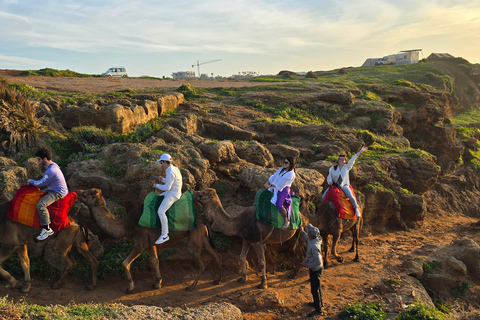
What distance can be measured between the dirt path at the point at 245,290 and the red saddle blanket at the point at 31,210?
149 centimetres

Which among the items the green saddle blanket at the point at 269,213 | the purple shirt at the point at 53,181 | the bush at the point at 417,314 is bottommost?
the bush at the point at 417,314

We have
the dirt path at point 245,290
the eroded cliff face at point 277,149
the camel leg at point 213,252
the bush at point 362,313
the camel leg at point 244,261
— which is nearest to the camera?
the bush at point 362,313

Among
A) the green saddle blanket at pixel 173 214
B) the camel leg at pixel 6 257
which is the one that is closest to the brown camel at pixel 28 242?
the camel leg at pixel 6 257

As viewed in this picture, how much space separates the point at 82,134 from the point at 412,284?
11.0 meters

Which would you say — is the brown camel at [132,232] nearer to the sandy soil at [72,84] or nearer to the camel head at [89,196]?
the camel head at [89,196]

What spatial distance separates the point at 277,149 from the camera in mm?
15133

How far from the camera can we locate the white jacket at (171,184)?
8422 millimetres

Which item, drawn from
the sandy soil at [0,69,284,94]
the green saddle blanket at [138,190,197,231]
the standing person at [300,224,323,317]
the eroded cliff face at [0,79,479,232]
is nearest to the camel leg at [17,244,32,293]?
the eroded cliff face at [0,79,479,232]

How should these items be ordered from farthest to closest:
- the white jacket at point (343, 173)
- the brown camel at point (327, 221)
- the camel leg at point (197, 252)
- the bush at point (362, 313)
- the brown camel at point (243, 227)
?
the white jacket at point (343, 173)
the brown camel at point (327, 221)
the brown camel at point (243, 227)
the camel leg at point (197, 252)
the bush at point (362, 313)

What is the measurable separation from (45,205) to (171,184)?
2.65 meters

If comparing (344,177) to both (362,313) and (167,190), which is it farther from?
(167,190)

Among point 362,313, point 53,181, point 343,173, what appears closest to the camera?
point 362,313

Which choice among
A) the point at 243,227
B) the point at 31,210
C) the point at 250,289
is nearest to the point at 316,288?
the point at 250,289

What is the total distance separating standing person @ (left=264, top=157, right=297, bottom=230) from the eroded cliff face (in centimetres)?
235
